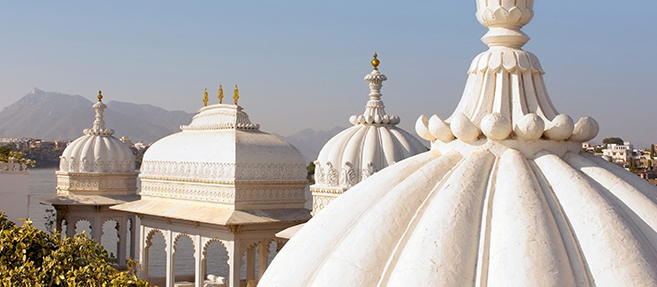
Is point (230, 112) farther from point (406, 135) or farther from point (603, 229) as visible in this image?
point (603, 229)

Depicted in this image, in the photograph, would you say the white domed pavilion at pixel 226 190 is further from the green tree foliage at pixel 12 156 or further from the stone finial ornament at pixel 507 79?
the stone finial ornament at pixel 507 79

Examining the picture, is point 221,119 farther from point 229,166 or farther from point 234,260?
point 234,260

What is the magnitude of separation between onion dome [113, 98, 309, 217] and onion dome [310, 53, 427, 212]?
2.42 metres

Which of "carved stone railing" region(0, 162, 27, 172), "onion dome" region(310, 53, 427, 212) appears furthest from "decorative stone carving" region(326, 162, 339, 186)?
"carved stone railing" region(0, 162, 27, 172)

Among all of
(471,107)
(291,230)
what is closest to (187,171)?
(291,230)

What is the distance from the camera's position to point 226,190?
1307 cm

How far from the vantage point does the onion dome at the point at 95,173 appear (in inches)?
703

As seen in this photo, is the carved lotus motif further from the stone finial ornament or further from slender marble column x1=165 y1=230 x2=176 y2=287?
slender marble column x1=165 y1=230 x2=176 y2=287

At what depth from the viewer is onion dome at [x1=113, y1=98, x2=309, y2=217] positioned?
13062mm

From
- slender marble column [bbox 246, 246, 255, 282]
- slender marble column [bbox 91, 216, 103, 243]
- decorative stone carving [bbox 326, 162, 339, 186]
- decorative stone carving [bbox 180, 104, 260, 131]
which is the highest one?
decorative stone carving [bbox 180, 104, 260, 131]

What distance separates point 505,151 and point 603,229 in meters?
0.60

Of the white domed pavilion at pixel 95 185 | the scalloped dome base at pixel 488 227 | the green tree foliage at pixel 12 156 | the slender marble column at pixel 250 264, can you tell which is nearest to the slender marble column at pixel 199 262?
the slender marble column at pixel 250 264

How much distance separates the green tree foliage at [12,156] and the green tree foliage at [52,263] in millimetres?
7132

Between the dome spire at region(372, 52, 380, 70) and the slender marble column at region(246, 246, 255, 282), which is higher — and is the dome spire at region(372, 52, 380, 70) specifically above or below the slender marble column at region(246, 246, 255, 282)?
above
